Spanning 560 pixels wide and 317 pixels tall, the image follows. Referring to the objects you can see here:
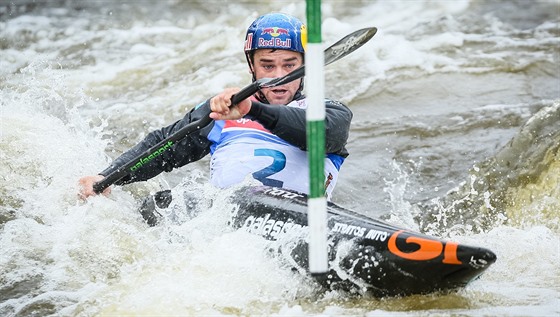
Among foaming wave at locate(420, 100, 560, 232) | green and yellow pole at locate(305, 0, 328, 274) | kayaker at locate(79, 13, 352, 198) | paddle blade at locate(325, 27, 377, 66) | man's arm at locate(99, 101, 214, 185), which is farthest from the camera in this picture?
foaming wave at locate(420, 100, 560, 232)

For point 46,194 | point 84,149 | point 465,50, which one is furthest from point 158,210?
point 465,50

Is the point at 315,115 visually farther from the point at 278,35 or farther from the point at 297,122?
the point at 278,35

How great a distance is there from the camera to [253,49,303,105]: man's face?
536 cm

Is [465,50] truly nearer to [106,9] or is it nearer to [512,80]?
[512,80]

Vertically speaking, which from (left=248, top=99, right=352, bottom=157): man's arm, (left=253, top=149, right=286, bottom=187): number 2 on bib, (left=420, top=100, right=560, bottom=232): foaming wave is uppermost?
(left=248, top=99, right=352, bottom=157): man's arm

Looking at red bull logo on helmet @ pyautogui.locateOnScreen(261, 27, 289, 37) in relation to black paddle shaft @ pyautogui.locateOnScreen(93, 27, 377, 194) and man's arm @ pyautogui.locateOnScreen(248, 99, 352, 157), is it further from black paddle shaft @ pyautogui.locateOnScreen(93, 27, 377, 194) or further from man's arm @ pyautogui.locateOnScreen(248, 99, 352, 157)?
black paddle shaft @ pyautogui.locateOnScreen(93, 27, 377, 194)

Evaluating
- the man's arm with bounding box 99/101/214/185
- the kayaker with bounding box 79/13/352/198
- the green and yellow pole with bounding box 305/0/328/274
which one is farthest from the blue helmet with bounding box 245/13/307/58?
the green and yellow pole with bounding box 305/0/328/274

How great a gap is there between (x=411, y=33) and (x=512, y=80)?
7.55 feet

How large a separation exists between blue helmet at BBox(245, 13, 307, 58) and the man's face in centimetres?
4

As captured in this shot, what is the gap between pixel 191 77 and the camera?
10.2m

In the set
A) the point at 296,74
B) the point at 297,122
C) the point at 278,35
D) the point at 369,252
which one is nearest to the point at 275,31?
the point at 278,35

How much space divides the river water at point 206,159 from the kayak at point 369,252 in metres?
0.09

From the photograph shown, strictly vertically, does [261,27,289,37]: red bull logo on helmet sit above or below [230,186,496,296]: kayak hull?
above

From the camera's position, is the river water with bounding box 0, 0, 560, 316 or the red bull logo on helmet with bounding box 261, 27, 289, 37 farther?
the red bull logo on helmet with bounding box 261, 27, 289, 37
